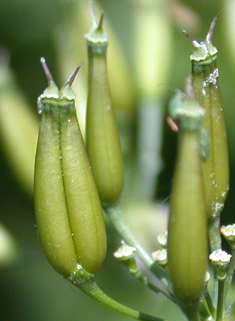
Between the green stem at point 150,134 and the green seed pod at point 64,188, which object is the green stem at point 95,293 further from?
the green stem at point 150,134

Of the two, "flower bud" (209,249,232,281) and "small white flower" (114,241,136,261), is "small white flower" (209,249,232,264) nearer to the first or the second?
"flower bud" (209,249,232,281)

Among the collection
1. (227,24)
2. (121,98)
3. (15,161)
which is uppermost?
(227,24)

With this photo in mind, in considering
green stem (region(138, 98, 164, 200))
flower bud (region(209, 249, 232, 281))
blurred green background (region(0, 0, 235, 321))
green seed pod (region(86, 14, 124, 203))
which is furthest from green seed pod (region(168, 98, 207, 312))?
green stem (region(138, 98, 164, 200))

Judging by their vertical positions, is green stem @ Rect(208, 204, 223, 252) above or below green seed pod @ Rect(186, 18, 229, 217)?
below

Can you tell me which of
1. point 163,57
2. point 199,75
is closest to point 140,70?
point 163,57

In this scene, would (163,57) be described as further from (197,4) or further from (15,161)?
(15,161)

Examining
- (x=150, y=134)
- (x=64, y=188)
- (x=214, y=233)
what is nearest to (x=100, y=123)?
(x=64, y=188)
